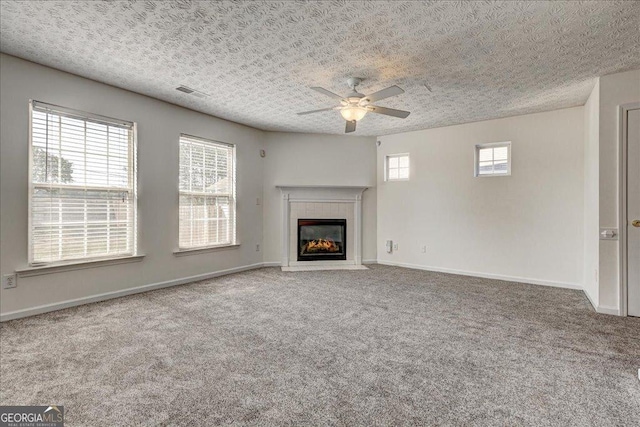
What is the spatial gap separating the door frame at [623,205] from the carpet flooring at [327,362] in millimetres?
316

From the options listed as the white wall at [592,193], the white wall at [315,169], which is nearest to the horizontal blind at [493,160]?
the white wall at [592,193]

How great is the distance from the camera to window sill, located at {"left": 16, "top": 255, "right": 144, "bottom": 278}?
328cm

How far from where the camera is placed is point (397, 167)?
6.37 meters

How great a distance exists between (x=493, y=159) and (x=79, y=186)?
5.81m

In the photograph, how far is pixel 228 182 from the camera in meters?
5.52

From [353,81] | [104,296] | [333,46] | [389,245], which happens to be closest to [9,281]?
[104,296]

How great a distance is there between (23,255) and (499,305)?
16.8 ft

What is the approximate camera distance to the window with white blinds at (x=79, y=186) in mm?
3361

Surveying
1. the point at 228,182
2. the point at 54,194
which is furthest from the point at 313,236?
the point at 54,194

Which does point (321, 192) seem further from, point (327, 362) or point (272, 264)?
point (327, 362)

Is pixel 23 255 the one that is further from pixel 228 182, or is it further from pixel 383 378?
pixel 383 378

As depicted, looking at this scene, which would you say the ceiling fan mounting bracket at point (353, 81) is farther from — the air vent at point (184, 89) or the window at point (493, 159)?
the window at point (493, 159)

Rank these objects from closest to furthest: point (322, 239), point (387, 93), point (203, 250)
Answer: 1. point (387, 93)
2. point (203, 250)
3. point (322, 239)

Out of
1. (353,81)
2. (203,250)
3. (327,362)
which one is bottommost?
(327,362)
